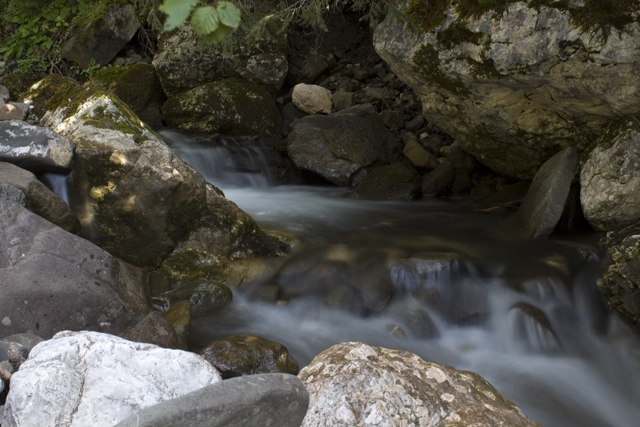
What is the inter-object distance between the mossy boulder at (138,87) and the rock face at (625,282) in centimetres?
750

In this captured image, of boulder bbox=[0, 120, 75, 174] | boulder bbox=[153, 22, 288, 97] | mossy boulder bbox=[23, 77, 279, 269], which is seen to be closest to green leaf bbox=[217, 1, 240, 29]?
mossy boulder bbox=[23, 77, 279, 269]

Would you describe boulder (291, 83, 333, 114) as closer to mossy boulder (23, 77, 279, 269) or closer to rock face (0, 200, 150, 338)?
mossy boulder (23, 77, 279, 269)

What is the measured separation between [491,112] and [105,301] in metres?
4.52

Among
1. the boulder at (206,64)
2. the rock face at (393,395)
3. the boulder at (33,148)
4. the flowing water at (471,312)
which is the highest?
the boulder at (206,64)

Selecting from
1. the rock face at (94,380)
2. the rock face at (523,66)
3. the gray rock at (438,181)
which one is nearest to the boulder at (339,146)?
the gray rock at (438,181)

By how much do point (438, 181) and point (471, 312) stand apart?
3479 mm

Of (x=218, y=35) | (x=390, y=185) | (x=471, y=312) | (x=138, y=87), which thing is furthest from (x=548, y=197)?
(x=138, y=87)

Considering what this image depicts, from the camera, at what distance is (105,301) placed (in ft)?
10.3

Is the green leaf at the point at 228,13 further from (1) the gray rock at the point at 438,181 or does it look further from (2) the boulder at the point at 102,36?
(2) the boulder at the point at 102,36

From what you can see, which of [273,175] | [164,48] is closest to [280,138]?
[273,175]

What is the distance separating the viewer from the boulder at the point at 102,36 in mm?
9398

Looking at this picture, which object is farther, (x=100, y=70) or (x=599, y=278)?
(x=100, y=70)

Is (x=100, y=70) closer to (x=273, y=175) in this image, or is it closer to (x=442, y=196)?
(x=273, y=175)

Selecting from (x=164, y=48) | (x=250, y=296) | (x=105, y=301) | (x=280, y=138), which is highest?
(x=164, y=48)
